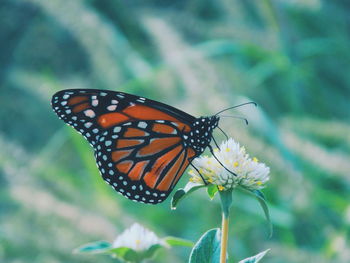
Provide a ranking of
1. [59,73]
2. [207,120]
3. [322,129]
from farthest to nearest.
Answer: [59,73] → [322,129] → [207,120]

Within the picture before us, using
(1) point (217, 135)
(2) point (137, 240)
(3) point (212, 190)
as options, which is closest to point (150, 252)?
(2) point (137, 240)

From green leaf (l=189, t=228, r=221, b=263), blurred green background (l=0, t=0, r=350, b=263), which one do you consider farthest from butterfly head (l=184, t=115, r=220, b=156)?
blurred green background (l=0, t=0, r=350, b=263)

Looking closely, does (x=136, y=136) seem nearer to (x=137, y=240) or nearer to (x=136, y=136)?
(x=136, y=136)

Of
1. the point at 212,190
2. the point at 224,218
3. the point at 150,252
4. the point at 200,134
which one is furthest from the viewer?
the point at 200,134

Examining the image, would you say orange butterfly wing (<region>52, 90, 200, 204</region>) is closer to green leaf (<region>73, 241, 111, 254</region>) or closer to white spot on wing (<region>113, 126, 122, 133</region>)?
white spot on wing (<region>113, 126, 122, 133</region>)

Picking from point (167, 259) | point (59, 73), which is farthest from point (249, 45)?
point (59, 73)

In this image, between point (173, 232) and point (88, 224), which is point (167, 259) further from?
point (173, 232)

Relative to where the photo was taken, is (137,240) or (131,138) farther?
(131,138)
